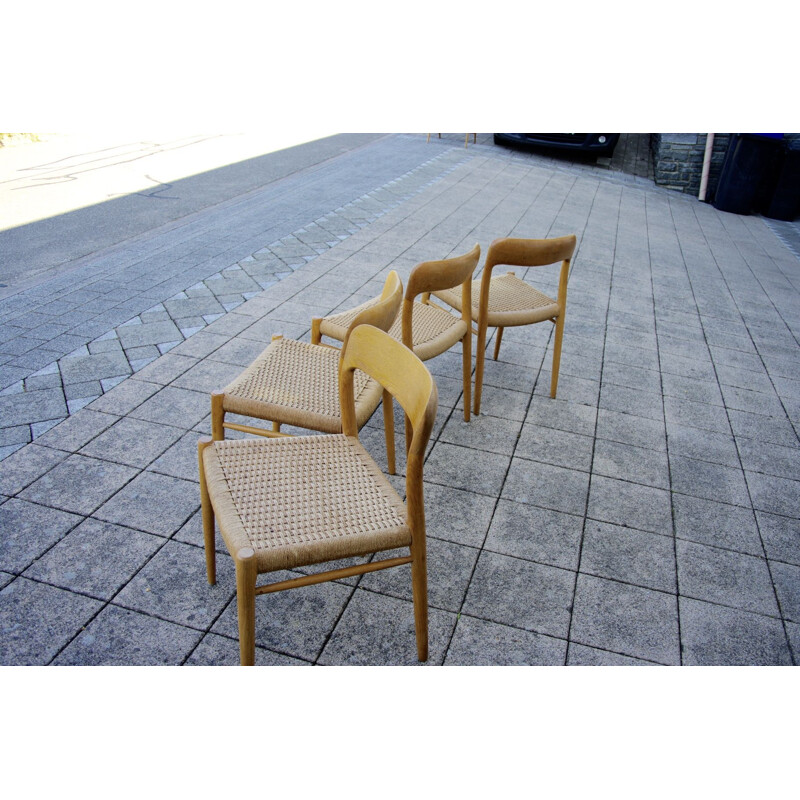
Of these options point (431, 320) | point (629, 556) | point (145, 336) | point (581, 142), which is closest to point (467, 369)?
point (431, 320)

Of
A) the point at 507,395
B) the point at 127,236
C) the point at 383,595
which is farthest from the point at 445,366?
the point at 127,236

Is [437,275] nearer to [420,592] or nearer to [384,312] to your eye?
[384,312]

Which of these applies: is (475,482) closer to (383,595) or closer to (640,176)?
(383,595)

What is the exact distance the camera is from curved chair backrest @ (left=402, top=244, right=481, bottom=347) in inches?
102

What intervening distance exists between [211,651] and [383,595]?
56 centimetres

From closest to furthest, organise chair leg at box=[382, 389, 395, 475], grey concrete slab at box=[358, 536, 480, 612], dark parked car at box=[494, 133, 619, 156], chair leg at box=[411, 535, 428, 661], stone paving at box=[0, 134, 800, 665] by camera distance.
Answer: chair leg at box=[411, 535, 428, 661], stone paving at box=[0, 134, 800, 665], grey concrete slab at box=[358, 536, 480, 612], chair leg at box=[382, 389, 395, 475], dark parked car at box=[494, 133, 619, 156]

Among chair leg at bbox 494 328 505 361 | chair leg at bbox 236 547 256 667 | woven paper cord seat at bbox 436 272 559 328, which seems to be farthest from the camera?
chair leg at bbox 494 328 505 361

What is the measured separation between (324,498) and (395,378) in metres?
0.39

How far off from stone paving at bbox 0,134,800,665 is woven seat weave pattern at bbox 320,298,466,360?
429 mm

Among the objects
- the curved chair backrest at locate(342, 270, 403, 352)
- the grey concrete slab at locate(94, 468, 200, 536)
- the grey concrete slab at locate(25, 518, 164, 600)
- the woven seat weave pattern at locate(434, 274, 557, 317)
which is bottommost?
the grey concrete slab at locate(25, 518, 164, 600)

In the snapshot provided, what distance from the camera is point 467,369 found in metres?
3.08

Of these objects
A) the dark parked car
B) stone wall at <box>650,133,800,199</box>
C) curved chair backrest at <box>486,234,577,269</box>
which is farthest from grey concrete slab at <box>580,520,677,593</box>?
the dark parked car

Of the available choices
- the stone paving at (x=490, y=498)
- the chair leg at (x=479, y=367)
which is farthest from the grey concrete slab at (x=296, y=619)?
the chair leg at (x=479, y=367)

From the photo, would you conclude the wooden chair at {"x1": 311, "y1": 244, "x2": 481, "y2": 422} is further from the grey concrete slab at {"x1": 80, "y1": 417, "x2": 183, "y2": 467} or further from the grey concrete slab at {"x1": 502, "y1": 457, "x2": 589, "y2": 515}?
the grey concrete slab at {"x1": 80, "y1": 417, "x2": 183, "y2": 467}
